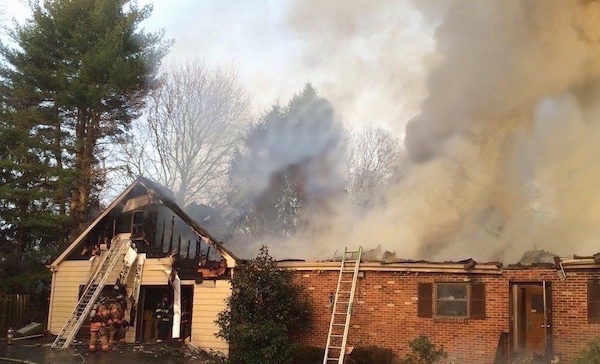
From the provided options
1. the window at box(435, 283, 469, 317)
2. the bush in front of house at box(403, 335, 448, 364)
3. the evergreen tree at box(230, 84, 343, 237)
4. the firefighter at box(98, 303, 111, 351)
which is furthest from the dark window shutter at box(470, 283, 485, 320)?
the evergreen tree at box(230, 84, 343, 237)

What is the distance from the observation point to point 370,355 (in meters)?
14.1

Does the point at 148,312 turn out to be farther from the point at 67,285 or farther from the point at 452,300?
the point at 452,300

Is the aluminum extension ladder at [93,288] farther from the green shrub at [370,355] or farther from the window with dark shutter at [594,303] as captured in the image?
the window with dark shutter at [594,303]

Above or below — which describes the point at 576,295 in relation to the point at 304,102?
below

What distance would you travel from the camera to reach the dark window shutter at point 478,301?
14.0 m

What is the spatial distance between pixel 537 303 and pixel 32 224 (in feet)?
68.4

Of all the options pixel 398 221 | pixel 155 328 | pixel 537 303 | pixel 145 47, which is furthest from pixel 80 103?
pixel 537 303

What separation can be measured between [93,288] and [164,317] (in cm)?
270

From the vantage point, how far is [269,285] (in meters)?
15.1

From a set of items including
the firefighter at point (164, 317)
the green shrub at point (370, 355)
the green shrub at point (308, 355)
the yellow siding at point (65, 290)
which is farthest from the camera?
the yellow siding at point (65, 290)

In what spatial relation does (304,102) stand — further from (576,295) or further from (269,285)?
(576,295)

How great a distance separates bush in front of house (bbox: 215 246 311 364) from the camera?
14352mm

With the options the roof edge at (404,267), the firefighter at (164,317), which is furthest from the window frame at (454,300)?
the firefighter at (164,317)

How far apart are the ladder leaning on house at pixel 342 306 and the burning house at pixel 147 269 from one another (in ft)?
11.2
